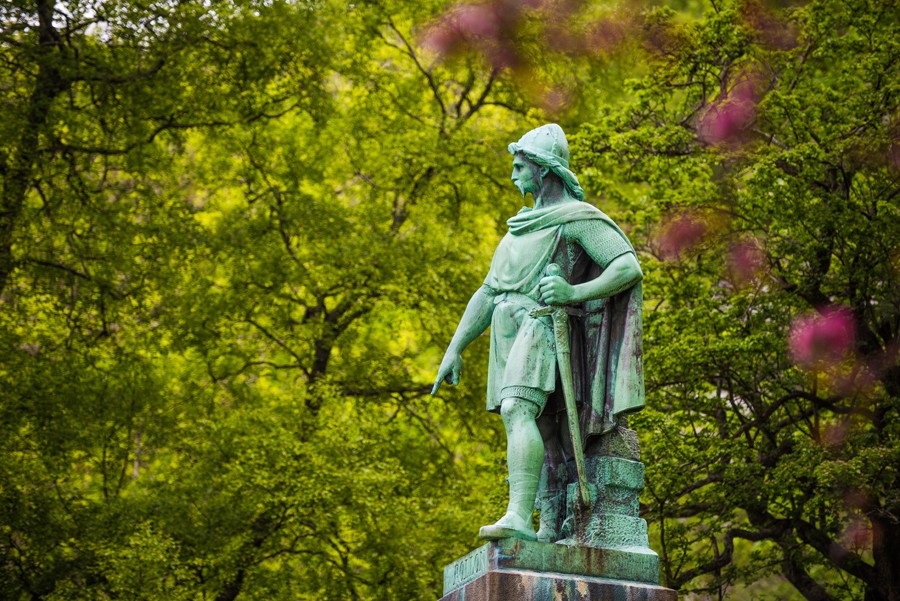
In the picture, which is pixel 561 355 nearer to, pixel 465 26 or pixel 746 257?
pixel 746 257

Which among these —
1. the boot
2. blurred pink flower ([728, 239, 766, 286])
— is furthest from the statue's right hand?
blurred pink flower ([728, 239, 766, 286])

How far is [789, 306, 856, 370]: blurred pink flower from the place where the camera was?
1554 cm

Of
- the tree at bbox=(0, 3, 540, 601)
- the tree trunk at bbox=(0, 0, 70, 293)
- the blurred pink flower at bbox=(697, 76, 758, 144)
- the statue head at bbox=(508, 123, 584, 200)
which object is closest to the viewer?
the statue head at bbox=(508, 123, 584, 200)

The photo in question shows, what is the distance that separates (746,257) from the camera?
16.7 metres

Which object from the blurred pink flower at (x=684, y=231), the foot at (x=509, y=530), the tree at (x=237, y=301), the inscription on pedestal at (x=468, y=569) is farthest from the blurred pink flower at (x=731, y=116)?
the foot at (x=509, y=530)

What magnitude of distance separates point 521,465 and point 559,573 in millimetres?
663

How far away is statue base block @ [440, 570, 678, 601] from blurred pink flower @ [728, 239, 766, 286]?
33.1ft

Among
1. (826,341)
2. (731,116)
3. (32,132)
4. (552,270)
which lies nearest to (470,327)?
(552,270)

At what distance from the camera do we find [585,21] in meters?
23.8

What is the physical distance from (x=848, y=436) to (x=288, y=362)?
11408mm

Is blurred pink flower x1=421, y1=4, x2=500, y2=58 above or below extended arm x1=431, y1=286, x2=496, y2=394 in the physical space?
above

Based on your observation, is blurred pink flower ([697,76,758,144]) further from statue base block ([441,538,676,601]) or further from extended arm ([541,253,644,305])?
statue base block ([441,538,676,601])

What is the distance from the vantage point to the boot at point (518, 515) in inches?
275

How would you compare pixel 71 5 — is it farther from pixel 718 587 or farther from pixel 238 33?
pixel 718 587
